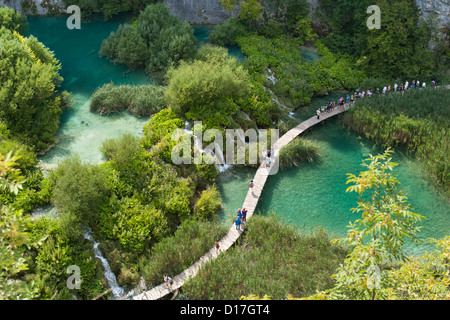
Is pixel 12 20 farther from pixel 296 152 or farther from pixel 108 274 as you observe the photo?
pixel 296 152

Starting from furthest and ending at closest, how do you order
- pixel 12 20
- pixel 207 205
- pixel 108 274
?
1. pixel 12 20
2. pixel 207 205
3. pixel 108 274

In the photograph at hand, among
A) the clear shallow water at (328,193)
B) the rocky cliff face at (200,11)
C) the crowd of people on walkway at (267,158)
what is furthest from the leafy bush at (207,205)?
the rocky cliff face at (200,11)

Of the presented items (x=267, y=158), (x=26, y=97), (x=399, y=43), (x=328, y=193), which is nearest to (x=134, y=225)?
(x=267, y=158)

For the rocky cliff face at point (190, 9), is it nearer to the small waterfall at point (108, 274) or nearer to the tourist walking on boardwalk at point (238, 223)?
the tourist walking on boardwalk at point (238, 223)

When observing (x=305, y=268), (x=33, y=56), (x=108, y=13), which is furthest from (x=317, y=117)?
(x=108, y=13)

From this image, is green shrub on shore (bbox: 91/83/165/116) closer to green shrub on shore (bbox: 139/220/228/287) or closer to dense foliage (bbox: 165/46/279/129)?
dense foliage (bbox: 165/46/279/129)

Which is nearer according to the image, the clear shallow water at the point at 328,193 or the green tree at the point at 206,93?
the clear shallow water at the point at 328,193

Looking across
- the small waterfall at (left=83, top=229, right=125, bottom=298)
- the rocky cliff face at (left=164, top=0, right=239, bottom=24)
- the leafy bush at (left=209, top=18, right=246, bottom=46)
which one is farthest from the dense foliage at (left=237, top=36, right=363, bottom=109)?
the small waterfall at (left=83, top=229, right=125, bottom=298)
